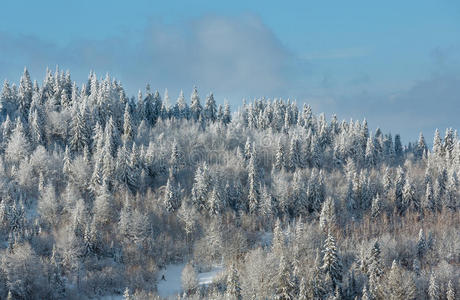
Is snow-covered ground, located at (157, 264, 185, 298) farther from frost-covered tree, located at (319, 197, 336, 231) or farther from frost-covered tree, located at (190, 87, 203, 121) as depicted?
frost-covered tree, located at (190, 87, 203, 121)

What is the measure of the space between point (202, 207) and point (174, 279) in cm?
2562

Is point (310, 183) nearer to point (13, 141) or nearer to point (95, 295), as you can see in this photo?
point (95, 295)

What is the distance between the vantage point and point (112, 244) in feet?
376

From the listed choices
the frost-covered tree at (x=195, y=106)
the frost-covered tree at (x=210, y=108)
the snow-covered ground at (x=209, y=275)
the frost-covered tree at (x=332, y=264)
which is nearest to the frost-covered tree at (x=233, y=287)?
the snow-covered ground at (x=209, y=275)

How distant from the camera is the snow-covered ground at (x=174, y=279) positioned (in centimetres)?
10419

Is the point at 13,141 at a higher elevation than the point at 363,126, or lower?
lower

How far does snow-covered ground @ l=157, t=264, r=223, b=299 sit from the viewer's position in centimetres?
10419

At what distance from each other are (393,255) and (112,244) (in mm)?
59448

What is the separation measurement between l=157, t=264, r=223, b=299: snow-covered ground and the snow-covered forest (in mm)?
1610

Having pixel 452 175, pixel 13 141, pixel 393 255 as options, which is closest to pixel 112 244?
pixel 13 141

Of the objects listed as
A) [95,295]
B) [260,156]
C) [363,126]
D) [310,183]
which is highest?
[363,126]

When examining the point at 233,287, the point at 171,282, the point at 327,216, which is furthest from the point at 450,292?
the point at 171,282

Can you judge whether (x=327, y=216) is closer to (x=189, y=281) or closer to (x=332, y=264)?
(x=332, y=264)

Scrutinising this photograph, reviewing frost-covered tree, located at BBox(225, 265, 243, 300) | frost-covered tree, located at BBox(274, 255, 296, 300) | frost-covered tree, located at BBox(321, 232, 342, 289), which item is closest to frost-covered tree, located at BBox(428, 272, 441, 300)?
frost-covered tree, located at BBox(321, 232, 342, 289)
